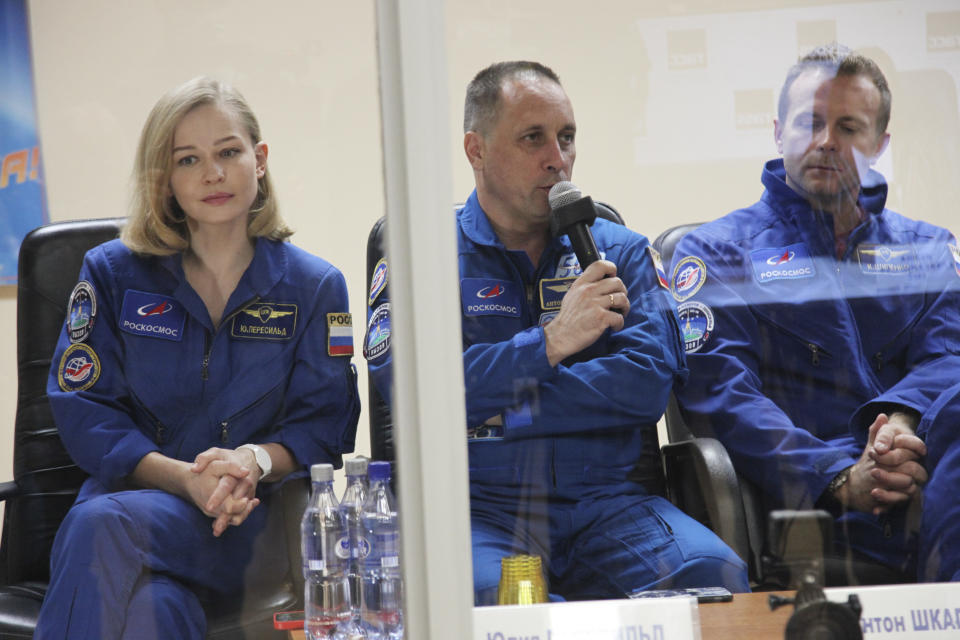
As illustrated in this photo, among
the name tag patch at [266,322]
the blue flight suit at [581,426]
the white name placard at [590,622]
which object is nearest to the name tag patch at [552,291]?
the blue flight suit at [581,426]

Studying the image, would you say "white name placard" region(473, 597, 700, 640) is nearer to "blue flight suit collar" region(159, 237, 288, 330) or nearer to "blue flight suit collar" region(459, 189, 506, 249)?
→ "blue flight suit collar" region(459, 189, 506, 249)

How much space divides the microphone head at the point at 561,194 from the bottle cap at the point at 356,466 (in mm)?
626

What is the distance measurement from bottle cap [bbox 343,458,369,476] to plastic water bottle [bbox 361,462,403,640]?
0.02 metres

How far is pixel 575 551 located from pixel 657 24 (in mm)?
982

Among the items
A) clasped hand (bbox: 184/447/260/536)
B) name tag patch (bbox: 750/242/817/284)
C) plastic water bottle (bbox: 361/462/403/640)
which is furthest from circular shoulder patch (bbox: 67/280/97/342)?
name tag patch (bbox: 750/242/817/284)

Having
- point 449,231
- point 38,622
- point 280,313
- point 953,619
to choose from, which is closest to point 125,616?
point 38,622

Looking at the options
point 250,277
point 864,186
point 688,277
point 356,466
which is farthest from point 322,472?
point 864,186

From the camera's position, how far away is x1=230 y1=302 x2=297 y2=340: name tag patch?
1629 mm

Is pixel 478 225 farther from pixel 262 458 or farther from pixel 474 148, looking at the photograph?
pixel 262 458

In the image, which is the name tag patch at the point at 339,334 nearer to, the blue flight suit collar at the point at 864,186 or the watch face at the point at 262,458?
the watch face at the point at 262,458

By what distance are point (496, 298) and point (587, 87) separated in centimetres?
45

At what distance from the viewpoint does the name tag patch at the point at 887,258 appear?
175 centimetres

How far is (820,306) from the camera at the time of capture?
1.76 meters

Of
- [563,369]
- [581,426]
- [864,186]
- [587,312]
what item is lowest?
[581,426]
